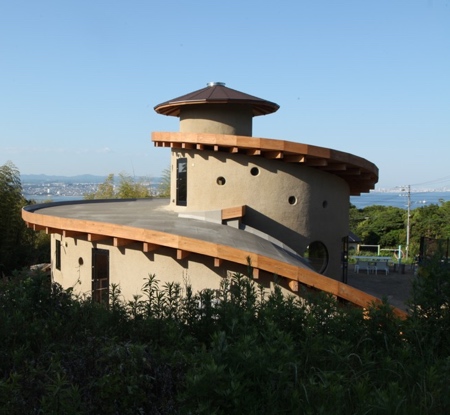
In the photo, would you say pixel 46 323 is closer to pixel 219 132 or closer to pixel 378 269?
pixel 219 132

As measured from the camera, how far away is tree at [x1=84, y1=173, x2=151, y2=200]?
103 ft

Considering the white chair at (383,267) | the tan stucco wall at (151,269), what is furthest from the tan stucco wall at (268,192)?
the white chair at (383,267)

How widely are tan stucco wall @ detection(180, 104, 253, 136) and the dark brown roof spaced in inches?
11.1

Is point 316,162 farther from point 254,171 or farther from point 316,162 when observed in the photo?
point 254,171

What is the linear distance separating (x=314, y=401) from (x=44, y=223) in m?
10.4

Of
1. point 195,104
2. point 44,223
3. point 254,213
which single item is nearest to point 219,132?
point 195,104

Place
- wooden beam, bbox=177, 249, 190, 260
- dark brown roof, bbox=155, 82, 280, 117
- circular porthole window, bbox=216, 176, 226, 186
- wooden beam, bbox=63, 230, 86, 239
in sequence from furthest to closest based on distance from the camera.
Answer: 1. dark brown roof, bbox=155, 82, 280, 117
2. circular porthole window, bbox=216, 176, 226, 186
3. wooden beam, bbox=63, 230, 86, 239
4. wooden beam, bbox=177, 249, 190, 260

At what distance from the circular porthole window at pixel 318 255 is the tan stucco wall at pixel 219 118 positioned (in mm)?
3551

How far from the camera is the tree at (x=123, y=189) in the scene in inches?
1236

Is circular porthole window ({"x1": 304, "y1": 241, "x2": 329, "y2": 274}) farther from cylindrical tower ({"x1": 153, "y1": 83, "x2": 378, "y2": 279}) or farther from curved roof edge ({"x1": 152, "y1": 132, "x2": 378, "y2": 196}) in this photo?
curved roof edge ({"x1": 152, "y1": 132, "x2": 378, "y2": 196})

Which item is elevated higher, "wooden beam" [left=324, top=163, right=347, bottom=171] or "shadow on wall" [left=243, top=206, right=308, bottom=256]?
"wooden beam" [left=324, top=163, right=347, bottom=171]

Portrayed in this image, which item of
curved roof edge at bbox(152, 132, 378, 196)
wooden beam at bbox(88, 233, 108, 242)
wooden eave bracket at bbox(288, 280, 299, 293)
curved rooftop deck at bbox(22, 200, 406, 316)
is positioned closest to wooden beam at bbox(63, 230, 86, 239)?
curved rooftop deck at bbox(22, 200, 406, 316)

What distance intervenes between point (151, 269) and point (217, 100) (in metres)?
4.82

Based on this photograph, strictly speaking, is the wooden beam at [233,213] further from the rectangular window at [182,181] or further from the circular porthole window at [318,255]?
the circular porthole window at [318,255]
